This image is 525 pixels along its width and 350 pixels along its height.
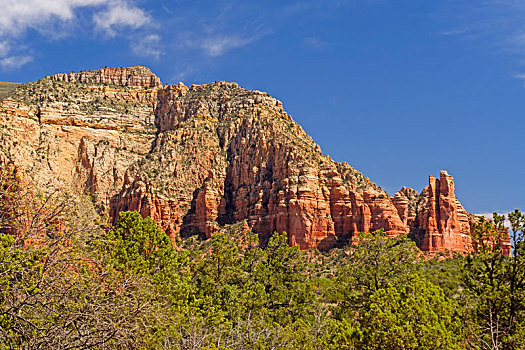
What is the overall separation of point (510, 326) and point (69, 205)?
1697 centimetres

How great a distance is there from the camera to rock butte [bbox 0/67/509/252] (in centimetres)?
11306

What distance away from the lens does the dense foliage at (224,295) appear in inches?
446

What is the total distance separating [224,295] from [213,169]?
98.0 m

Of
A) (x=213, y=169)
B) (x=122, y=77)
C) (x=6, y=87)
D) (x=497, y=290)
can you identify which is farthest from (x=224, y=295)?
(x=6, y=87)

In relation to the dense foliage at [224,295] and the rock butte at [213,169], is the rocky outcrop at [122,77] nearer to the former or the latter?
the rock butte at [213,169]

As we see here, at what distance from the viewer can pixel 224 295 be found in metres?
33.7

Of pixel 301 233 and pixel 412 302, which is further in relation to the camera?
pixel 301 233

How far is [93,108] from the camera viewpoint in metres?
150

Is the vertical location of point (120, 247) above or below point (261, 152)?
below

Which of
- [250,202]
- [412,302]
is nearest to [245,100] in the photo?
[250,202]

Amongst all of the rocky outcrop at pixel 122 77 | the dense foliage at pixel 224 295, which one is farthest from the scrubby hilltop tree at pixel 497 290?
the rocky outcrop at pixel 122 77

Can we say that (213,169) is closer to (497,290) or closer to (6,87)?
(6,87)

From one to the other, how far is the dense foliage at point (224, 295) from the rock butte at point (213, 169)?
66.1m

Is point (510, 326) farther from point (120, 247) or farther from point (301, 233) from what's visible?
point (301, 233)
